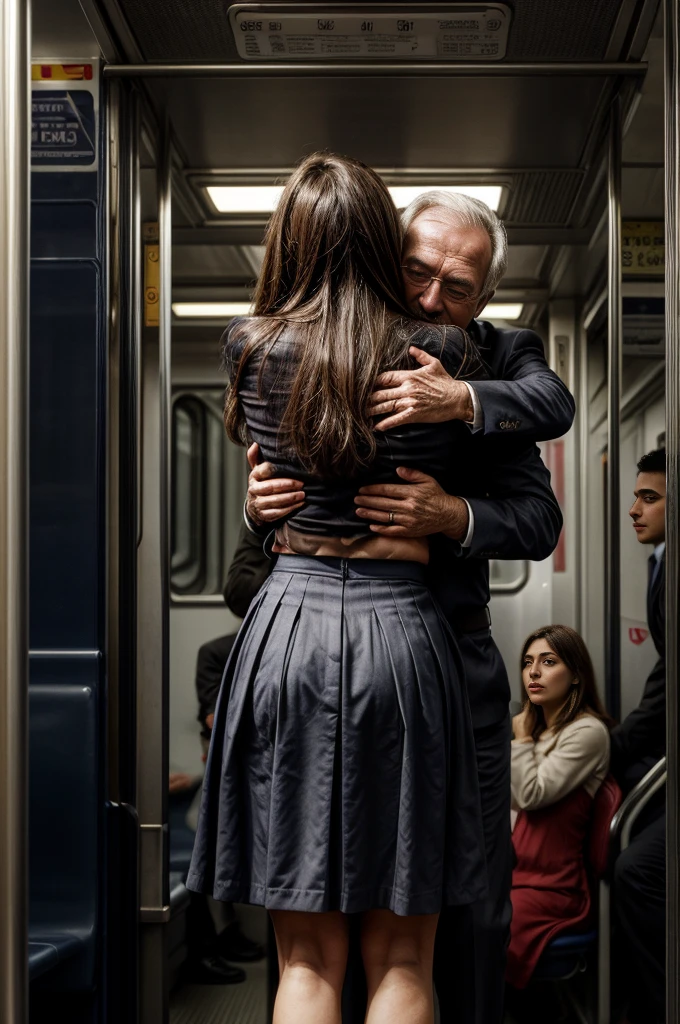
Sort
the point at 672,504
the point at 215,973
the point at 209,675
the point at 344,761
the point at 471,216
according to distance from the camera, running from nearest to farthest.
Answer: the point at 344,761, the point at 672,504, the point at 471,216, the point at 215,973, the point at 209,675

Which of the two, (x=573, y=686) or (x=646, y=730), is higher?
(x=573, y=686)

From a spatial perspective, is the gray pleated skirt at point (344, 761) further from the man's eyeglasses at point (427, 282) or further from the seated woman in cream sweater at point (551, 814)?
the seated woman in cream sweater at point (551, 814)

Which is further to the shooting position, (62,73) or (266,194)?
(266,194)

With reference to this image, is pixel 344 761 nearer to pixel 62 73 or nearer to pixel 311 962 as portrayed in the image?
pixel 311 962

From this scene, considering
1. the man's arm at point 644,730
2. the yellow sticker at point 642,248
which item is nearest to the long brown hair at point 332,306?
the yellow sticker at point 642,248

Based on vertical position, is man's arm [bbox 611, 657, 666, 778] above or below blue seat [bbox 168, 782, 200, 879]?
above

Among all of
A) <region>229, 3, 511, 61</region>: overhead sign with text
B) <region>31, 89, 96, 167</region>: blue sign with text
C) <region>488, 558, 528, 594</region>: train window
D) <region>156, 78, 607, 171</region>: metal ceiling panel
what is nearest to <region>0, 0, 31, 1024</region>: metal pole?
<region>31, 89, 96, 167</region>: blue sign with text

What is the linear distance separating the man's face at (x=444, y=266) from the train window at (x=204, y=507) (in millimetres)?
1367

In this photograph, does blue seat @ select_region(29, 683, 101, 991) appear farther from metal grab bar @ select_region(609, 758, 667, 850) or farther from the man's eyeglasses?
metal grab bar @ select_region(609, 758, 667, 850)

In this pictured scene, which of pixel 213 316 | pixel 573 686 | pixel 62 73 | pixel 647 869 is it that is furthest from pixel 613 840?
pixel 62 73

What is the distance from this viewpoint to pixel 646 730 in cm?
262

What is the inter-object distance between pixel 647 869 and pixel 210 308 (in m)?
2.05

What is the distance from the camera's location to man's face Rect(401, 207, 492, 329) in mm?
2008

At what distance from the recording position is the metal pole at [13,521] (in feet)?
5.48
